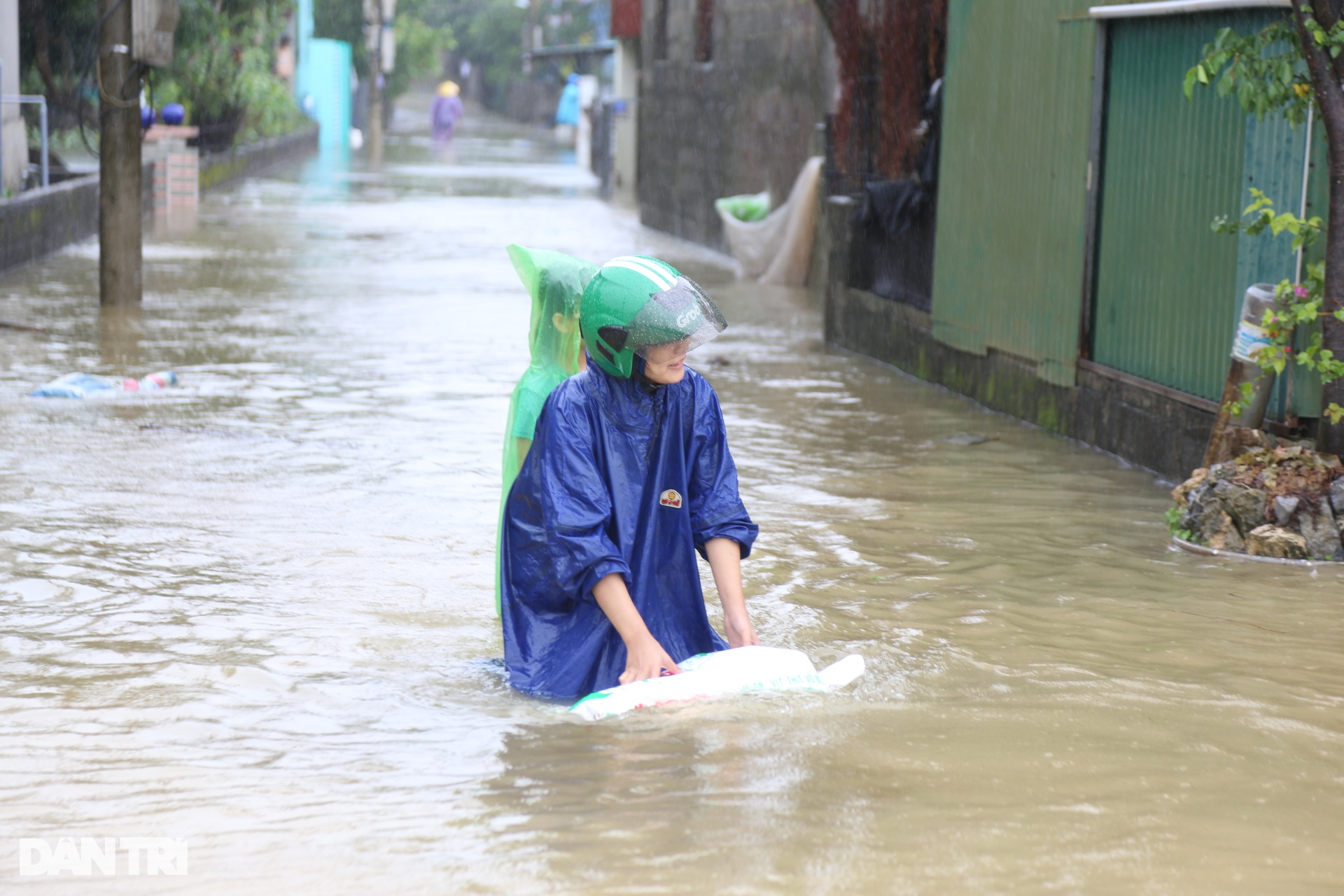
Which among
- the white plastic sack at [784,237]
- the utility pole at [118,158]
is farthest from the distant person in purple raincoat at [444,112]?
the utility pole at [118,158]

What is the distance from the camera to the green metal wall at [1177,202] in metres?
7.19

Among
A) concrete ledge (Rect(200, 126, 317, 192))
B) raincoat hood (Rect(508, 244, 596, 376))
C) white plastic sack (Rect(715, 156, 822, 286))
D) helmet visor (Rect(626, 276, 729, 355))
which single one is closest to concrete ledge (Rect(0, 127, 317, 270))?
concrete ledge (Rect(200, 126, 317, 192))

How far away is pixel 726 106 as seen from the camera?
20453mm

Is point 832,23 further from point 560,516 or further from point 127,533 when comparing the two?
point 560,516

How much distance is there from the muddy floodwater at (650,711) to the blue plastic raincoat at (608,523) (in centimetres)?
22

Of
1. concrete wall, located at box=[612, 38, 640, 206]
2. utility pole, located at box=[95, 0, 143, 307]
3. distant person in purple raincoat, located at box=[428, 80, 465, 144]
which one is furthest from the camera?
distant person in purple raincoat, located at box=[428, 80, 465, 144]

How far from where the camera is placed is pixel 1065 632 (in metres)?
5.35

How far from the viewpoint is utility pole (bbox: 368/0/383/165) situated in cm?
4247

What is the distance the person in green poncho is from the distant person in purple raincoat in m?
47.2

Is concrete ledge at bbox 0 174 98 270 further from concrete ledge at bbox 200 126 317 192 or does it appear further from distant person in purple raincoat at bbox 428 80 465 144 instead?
distant person in purple raincoat at bbox 428 80 465 144

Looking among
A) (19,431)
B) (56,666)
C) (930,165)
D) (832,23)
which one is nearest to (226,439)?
(19,431)

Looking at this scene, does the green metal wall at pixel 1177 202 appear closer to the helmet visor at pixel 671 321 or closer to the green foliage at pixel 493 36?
the helmet visor at pixel 671 321

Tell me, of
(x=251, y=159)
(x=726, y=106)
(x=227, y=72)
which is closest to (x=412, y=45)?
(x=251, y=159)

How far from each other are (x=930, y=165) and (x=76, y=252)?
1028 cm
